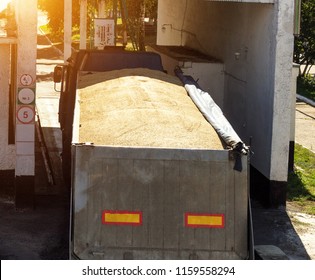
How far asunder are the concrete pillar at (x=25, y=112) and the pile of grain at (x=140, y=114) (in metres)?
0.97

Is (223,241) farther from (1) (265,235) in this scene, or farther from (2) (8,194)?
(2) (8,194)

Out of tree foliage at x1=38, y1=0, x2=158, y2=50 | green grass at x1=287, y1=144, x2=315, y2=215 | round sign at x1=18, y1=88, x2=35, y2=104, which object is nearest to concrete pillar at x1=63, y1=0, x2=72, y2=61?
green grass at x1=287, y1=144, x2=315, y2=215

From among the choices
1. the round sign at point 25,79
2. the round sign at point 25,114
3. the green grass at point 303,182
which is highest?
the round sign at point 25,79

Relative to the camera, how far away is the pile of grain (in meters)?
11.0

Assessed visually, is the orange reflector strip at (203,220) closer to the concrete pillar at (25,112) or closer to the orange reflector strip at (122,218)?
the orange reflector strip at (122,218)

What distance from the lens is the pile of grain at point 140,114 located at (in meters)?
11.0

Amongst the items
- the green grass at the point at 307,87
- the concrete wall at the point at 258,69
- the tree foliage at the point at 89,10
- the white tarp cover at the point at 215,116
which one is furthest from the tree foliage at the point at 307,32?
the white tarp cover at the point at 215,116

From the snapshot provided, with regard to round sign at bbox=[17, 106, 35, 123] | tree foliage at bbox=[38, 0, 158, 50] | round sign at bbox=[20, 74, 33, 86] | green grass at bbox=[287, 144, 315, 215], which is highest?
tree foliage at bbox=[38, 0, 158, 50]

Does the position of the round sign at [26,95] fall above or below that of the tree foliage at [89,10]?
below

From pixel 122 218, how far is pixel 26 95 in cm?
543

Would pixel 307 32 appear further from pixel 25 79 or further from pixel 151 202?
pixel 151 202

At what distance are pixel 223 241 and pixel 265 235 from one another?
3873 mm

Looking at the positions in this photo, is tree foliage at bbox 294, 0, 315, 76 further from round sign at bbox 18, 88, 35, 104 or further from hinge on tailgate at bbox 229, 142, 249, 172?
hinge on tailgate at bbox 229, 142, 249, 172

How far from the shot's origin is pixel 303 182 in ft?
59.1
